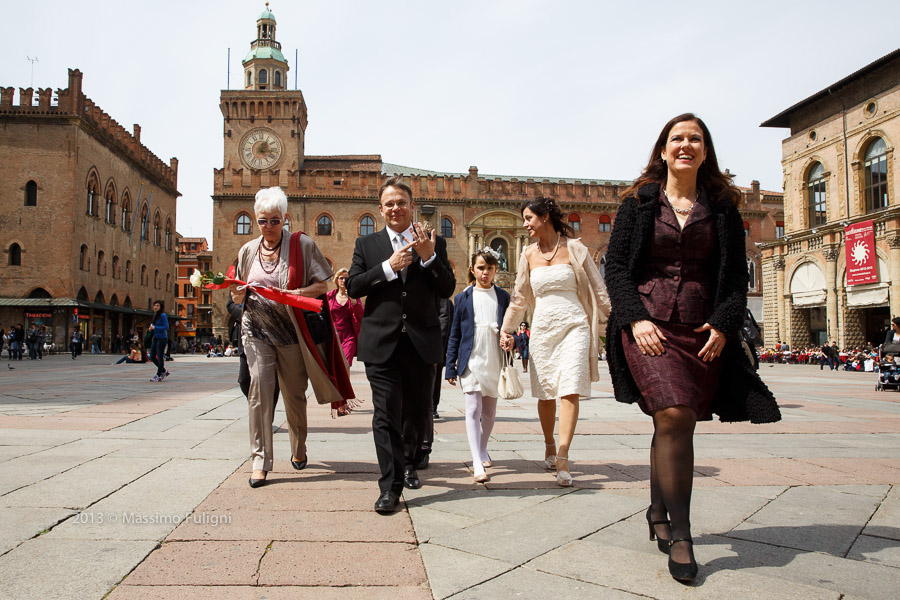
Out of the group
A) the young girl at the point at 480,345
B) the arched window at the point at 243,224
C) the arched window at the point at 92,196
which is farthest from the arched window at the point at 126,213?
the young girl at the point at 480,345

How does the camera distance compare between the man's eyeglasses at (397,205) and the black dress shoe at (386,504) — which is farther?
the man's eyeglasses at (397,205)

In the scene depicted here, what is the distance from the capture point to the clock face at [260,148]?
48.6 m

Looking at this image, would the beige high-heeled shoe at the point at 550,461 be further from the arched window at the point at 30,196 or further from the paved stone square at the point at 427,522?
the arched window at the point at 30,196

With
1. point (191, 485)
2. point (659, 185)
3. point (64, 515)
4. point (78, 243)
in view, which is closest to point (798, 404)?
point (659, 185)

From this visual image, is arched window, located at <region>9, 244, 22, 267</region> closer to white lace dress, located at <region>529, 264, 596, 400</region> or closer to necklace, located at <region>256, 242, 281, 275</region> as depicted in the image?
necklace, located at <region>256, 242, 281, 275</region>

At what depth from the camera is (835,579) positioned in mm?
2377

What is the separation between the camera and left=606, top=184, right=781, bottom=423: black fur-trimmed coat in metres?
2.64

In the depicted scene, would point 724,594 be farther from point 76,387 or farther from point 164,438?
point 76,387

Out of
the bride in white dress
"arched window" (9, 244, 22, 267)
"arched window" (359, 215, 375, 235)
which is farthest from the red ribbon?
"arched window" (359, 215, 375, 235)

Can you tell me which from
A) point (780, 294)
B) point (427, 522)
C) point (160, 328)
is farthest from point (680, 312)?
point (780, 294)

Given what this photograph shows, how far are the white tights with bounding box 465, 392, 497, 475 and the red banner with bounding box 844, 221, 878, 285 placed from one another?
28.8 m

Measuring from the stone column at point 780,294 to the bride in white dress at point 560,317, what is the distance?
33527 millimetres

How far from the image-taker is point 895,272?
87.6 feet

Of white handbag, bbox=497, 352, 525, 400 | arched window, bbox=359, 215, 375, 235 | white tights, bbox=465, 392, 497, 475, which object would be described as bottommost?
white tights, bbox=465, 392, 497, 475
